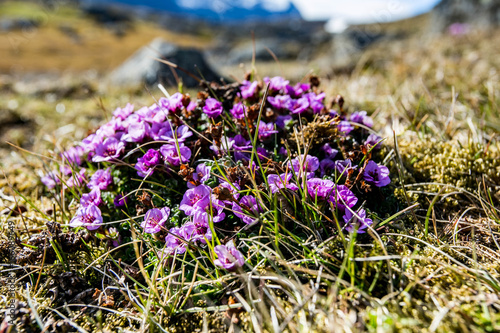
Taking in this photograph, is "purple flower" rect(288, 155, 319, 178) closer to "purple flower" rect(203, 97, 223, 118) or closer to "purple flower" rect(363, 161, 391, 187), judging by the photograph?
"purple flower" rect(363, 161, 391, 187)

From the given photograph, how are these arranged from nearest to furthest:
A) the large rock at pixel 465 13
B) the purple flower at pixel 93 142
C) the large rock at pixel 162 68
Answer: the purple flower at pixel 93 142 → the large rock at pixel 162 68 → the large rock at pixel 465 13

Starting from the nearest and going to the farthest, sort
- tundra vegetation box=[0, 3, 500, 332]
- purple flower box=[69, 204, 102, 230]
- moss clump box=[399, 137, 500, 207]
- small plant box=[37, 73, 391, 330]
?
tundra vegetation box=[0, 3, 500, 332]
small plant box=[37, 73, 391, 330]
purple flower box=[69, 204, 102, 230]
moss clump box=[399, 137, 500, 207]

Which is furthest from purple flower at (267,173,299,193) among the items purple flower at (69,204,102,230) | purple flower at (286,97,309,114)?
purple flower at (69,204,102,230)

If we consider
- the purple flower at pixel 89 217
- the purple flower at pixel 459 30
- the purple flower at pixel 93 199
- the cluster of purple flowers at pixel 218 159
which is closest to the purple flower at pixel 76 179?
the cluster of purple flowers at pixel 218 159

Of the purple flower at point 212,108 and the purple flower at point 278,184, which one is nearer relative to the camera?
the purple flower at point 278,184

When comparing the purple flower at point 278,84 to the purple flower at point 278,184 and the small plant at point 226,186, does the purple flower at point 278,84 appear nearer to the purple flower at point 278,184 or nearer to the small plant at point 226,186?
the small plant at point 226,186

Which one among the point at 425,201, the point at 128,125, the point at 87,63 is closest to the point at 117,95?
the point at 128,125

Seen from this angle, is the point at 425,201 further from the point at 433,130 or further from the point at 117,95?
the point at 117,95
